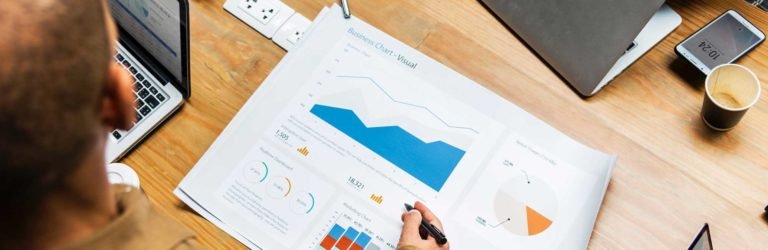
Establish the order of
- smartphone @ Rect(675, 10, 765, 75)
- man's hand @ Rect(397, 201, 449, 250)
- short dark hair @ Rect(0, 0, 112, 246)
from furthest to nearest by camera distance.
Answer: smartphone @ Rect(675, 10, 765, 75)
man's hand @ Rect(397, 201, 449, 250)
short dark hair @ Rect(0, 0, 112, 246)

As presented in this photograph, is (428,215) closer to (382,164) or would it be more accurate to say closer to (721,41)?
(382,164)

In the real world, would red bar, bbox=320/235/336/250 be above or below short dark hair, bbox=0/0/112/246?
below

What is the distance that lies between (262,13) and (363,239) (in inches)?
13.1

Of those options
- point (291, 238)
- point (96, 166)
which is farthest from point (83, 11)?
Result: point (291, 238)

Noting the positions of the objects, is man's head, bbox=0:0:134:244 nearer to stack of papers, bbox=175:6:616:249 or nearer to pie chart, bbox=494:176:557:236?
stack of papers, bbox=175:6:616:249

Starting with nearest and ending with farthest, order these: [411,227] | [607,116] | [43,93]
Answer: [43,93] < [411,227] < [607,116]

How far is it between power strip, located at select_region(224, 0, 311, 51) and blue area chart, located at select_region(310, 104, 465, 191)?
0.12 m

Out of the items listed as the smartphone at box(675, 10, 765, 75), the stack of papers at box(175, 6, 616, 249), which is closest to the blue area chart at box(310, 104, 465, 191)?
the stack of papers at box(175, 6, 616, 249)

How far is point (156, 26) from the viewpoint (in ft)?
2.68

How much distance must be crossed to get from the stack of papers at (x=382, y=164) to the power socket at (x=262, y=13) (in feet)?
0.17

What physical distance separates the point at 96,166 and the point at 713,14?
2.59 ft

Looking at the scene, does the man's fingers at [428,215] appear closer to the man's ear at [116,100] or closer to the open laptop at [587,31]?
the open laptop at [587,31]

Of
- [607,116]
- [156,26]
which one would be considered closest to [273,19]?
[156,26]

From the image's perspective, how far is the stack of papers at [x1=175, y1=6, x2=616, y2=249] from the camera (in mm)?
805
